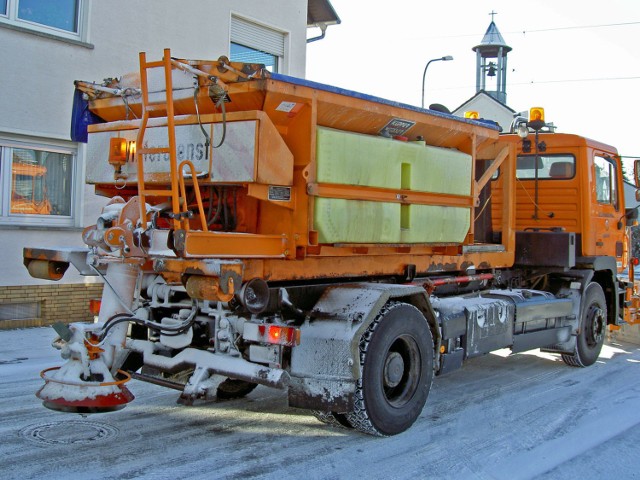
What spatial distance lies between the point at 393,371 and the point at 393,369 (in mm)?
15

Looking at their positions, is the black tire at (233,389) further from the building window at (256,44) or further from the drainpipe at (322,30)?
the drainpipe at (322,30)

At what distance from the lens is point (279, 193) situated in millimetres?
5129

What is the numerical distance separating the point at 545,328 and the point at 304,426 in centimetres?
360

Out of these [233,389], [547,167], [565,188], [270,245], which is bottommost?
[233,389]

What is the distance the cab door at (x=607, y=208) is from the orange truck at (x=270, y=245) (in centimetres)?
251

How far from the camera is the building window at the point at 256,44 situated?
1303 cm

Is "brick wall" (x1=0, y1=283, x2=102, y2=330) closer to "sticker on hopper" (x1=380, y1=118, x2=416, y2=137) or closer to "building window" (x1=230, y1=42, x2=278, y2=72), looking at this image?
"building window" (x1=230, y1=42, x2=278, y2=72)

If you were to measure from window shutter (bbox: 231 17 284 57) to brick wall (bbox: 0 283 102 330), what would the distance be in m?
5.37

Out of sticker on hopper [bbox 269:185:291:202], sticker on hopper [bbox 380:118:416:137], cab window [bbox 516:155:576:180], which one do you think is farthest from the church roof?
sticker on hopper [bbox 269:185:291:202]

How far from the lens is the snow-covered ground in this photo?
461 cm

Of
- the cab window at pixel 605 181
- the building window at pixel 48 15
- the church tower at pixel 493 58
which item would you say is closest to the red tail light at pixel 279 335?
the cab window at pixel 605 181

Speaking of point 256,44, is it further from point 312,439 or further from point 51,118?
point 312,439

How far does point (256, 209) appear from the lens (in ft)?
17.7

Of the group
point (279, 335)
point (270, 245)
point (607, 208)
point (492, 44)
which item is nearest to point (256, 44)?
point (607, 208)
